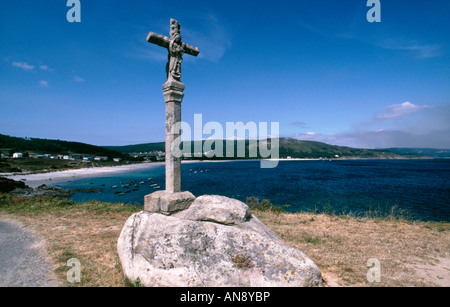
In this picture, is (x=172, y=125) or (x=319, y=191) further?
(x=319, y=191)

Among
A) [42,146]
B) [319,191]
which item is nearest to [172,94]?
[319,191]

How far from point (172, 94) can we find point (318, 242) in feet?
25.8

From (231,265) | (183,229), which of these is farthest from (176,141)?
(231,265)

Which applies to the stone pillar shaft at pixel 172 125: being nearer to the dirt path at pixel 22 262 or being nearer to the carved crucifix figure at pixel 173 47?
the carved crucifix figure at pixel 173 47

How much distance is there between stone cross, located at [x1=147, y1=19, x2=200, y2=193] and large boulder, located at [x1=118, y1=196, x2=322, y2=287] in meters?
1.40

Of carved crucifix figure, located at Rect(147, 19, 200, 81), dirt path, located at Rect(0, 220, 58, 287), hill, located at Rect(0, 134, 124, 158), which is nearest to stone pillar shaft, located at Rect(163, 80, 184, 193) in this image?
carved crucifix figure, located at Rect(147, 19, 200, 81)

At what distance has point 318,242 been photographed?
8.92m

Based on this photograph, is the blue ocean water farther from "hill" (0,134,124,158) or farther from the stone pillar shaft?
"hill" (0,134,124,158)

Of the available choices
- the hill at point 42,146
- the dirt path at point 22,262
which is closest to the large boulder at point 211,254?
the dirt path at point 22,262

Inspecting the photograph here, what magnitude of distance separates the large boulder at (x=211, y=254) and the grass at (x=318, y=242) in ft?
0.96

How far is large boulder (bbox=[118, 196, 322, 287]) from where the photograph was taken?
4965 millimetres

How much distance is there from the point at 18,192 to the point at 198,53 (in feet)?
107

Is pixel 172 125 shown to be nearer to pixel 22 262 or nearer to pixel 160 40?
pixel 160 40
